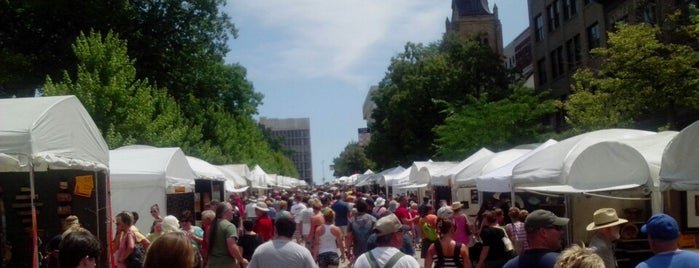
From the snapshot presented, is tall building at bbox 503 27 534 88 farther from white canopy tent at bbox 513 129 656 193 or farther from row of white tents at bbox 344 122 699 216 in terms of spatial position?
white canopy tent at bbox 513 129 656 193

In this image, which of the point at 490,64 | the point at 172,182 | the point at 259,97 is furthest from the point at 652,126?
the point at 259,97

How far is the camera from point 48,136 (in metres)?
9.75

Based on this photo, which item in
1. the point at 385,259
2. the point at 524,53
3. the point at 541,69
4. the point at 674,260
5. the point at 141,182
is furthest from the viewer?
the point at 524,53

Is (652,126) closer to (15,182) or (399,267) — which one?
(15,182)

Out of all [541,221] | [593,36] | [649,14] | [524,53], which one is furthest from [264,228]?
[524,53]

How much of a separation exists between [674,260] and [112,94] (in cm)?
1973

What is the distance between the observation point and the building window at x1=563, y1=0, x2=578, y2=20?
42.8 m

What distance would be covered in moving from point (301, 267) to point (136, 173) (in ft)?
31.1

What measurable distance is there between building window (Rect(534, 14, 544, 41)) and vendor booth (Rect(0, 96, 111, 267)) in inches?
1590

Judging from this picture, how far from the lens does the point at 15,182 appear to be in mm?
12391

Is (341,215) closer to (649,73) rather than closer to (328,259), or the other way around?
(328,259)

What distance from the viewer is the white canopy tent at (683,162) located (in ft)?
32.1

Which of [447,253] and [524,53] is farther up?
[524,53]

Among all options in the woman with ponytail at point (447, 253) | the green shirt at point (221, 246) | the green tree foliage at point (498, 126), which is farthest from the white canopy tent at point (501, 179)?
the green tree foliage at point (498, 126)
